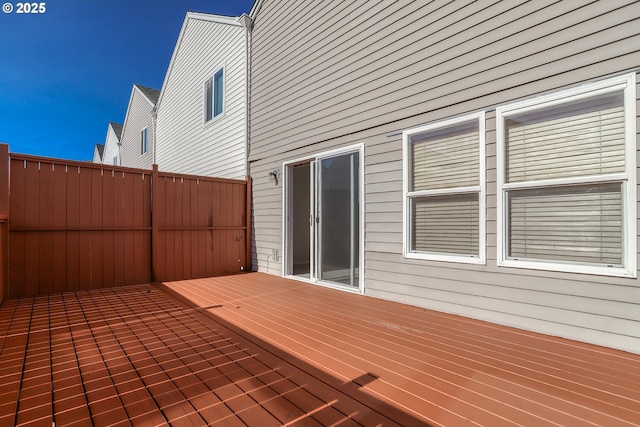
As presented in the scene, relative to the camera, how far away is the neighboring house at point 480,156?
2.39 metres

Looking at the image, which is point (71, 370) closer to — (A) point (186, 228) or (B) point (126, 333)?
(B) point (126, 333)

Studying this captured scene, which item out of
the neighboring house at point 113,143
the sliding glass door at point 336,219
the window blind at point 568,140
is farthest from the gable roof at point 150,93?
the window blind at point 568,140

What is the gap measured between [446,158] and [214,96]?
640cm

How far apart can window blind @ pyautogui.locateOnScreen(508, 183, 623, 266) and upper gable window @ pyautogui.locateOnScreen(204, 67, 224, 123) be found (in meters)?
6.67

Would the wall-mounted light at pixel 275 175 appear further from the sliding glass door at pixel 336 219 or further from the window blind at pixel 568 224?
the window blind at pixel 568 224

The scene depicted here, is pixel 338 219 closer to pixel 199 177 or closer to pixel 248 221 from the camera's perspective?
pixel 248 221

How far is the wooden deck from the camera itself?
1551mm

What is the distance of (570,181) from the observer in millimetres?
2535

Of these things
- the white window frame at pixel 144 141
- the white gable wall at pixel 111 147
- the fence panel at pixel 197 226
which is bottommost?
the fence panel at pixel 197 226

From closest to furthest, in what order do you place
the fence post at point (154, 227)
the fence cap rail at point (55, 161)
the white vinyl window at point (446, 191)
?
the white vinyl window at point (446, 191)
the fence cap rail at point (55, 161)
the fence post at point (154, 227)

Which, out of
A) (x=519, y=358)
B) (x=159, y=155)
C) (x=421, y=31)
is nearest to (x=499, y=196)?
(x=519, y=358)

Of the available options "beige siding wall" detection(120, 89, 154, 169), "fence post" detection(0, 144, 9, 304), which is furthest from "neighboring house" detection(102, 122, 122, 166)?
"fence post" detection(0, 144, 9, 304)

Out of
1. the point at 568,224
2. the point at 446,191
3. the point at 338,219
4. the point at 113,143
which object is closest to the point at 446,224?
the point at 446,191

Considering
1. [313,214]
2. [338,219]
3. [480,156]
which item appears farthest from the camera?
[313,214]
